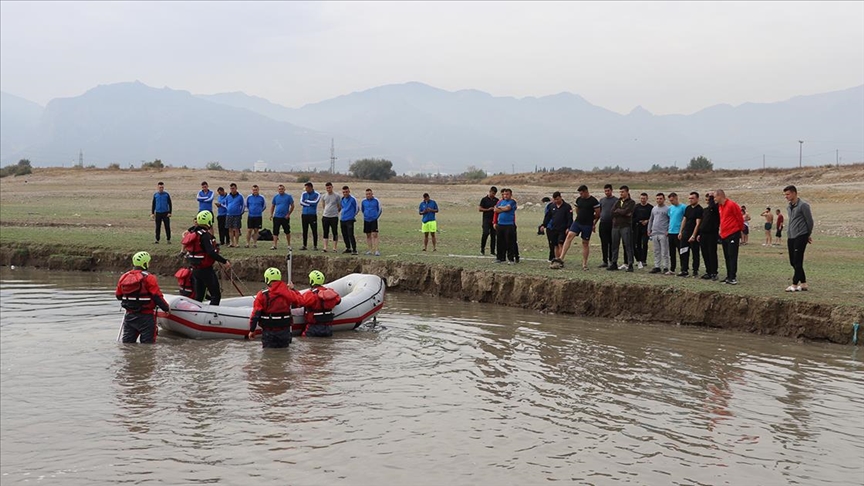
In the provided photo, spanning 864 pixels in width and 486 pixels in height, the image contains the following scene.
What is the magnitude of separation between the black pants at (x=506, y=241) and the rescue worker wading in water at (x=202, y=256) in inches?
276

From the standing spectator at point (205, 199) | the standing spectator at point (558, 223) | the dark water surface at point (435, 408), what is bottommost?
the dark water surface at point (435, 408)

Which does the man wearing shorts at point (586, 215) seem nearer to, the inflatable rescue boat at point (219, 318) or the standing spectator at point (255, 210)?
the inflatable rescue boat at point (219, 318)

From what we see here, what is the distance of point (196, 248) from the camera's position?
46.7ft

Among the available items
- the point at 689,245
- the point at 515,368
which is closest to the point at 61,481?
the point at 515,368

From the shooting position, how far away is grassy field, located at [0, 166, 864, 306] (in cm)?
1750

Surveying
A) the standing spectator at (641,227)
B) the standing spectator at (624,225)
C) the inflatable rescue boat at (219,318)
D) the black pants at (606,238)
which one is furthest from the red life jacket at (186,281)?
the standing spectator at (641,227)

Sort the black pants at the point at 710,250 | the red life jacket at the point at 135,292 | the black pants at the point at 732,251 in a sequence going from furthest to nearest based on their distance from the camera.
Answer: the black pants at the point at 710,250, the black pants at the point at 732,251, the red life jacket at the point at 135,292

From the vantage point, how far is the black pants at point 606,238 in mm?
18281

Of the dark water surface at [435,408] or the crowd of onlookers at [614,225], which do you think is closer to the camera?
the dark water surface at [435,408]

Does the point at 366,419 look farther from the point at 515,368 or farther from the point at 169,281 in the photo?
the point at 169,281

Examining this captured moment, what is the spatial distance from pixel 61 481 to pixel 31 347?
→ 6.15 m

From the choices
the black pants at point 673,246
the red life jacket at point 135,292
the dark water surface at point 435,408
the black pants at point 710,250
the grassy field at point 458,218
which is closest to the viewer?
the dark water surface at point 435,408

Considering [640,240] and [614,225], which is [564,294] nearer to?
[614,225]

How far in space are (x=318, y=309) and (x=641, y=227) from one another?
781 cm
